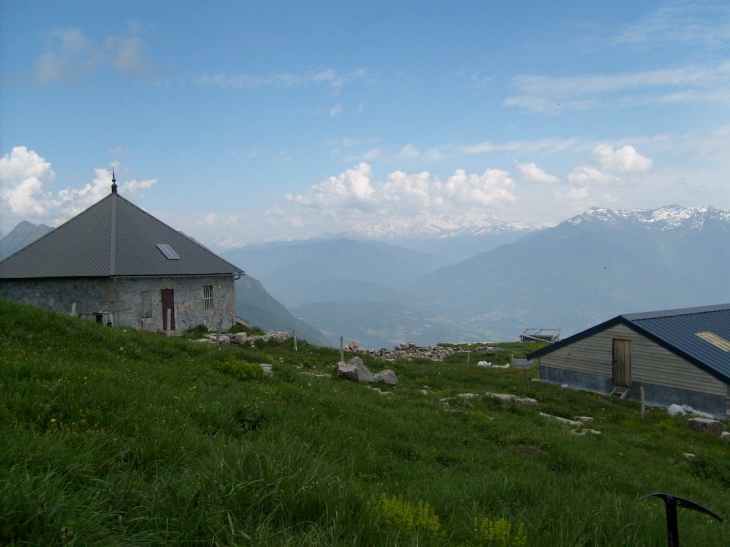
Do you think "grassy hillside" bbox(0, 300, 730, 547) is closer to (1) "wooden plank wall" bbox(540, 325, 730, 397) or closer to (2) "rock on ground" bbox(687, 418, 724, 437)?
(2) "rock on ground" bbox(687, 418, 724, 437)

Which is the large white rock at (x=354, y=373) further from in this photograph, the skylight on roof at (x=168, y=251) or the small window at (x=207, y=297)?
the skylight on roof at (x=168, y=251)

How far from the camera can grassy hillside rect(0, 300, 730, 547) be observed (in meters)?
3.54

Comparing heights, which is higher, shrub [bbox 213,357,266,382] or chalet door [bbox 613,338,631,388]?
shrub [bbox 213,357,266,382]

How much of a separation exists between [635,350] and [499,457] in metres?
20.4

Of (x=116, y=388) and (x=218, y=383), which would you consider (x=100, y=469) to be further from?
(x=218, y=383)

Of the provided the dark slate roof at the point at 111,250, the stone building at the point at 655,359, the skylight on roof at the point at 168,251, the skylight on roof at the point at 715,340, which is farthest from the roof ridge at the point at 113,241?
the skylight on roof at the point at 715,340

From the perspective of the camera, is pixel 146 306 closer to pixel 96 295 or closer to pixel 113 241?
pixel 96 295

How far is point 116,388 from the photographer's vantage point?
695cm

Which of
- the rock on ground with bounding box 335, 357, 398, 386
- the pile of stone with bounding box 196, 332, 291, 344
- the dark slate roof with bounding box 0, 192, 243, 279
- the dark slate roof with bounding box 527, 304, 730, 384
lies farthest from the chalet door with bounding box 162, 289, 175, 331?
the dark slate roof with bounding box 527, 304, 730, 384

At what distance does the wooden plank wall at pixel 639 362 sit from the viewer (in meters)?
22.1

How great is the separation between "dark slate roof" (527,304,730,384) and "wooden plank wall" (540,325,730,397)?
12.4 inches

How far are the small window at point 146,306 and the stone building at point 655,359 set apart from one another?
79.3ft

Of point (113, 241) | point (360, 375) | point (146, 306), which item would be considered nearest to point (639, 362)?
point (360, 375)

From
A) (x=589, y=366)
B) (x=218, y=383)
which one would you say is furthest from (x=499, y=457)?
(x=589, y=366)
